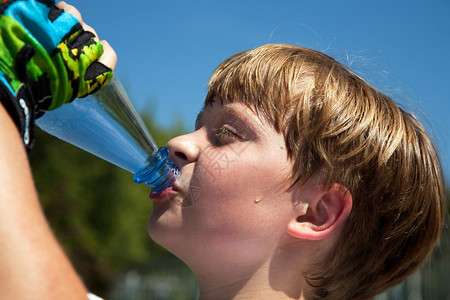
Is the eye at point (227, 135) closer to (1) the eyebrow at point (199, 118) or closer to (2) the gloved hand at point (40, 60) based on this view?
(1) the eyebrow at point (199, 118)

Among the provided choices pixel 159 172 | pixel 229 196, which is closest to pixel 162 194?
pixel 159 172

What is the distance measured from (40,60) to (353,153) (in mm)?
1211

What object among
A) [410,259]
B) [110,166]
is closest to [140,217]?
[110,166]

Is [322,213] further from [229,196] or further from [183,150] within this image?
[183,150]

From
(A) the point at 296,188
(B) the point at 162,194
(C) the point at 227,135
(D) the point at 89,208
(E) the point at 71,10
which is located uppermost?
(E) the point at 71,10

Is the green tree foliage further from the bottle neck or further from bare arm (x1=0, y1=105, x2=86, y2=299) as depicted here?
bare arm (x1=0, y1=105, x2=86, y2=299)

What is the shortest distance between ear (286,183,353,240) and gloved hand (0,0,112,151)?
936 mm

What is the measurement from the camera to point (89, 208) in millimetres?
17984

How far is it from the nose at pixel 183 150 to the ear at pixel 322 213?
441mm

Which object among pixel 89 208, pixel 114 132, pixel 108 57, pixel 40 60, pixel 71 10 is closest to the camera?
pixel 40 60

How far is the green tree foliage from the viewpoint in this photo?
17.2m

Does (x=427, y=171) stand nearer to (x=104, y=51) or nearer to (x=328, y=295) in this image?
(x=328, y=295)

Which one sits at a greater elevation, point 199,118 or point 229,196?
point 199,118

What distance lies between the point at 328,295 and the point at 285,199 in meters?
0.45
